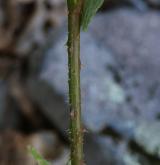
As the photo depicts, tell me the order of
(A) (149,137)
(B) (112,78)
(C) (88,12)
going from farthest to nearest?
(B) (112,78)
(A) (149,137)
(C) (88,12)

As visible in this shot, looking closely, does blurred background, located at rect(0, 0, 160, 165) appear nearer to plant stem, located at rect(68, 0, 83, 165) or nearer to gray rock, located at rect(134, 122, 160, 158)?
gray rock, located at rect(134, 122, 160, 158)

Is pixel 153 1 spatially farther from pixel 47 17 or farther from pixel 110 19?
pixel 47 17

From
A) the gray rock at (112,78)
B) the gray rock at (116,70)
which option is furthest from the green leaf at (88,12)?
the gray rock at (116,70)

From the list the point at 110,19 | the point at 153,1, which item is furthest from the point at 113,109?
the point at 153,1

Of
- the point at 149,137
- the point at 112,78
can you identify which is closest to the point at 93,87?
the point at 112,78

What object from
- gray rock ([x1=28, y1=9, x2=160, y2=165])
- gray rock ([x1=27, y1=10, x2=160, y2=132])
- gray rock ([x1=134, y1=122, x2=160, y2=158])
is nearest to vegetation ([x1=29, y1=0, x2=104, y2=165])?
gray rock ([x1=134, y1=122, x2=160, y2=158])

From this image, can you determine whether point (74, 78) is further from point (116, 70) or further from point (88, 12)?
point (116, 70)

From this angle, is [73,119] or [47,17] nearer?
[73,119]
